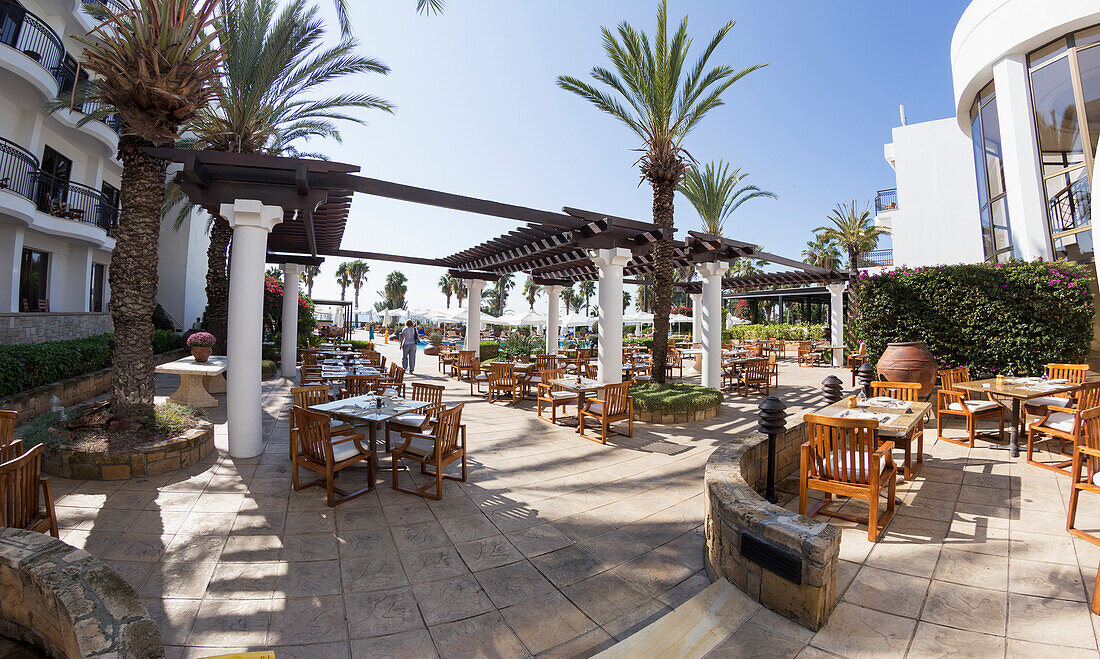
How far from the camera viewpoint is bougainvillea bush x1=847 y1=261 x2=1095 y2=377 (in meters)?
7.80

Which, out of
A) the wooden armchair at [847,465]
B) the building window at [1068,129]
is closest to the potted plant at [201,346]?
the wooden armchair at [847,465]

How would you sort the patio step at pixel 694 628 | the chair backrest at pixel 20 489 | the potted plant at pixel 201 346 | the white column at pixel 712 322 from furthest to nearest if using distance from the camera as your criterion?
the white column at pixel 712 322, the potted plant at pixel 201 346, the chair backrest at pixel 20 489, the patio step at pixel 694 628

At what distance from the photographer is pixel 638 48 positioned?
957cm

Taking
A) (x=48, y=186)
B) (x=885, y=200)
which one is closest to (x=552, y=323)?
(x=48, y=186)

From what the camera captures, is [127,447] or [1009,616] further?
[127,447]

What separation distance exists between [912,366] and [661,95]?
6846mm

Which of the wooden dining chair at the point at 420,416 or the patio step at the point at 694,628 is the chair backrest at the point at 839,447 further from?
the wooden dining chair at the point at 420,416

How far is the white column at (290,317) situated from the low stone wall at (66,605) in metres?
11.4

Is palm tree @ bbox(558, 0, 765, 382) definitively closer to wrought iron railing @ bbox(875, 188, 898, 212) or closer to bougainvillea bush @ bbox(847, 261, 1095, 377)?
bougainvillea bush @ bbox(847, 261, 1095, 377)

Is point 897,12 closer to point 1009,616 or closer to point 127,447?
point 1009,616

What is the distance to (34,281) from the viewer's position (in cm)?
1223

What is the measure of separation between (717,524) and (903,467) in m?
3.53

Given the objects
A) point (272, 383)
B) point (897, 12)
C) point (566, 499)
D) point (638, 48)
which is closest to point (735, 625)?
point (566, 499)

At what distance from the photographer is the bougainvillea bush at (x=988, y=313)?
7805mm
